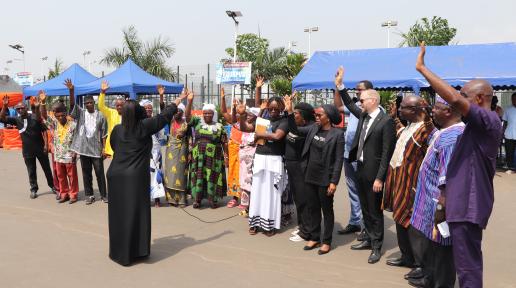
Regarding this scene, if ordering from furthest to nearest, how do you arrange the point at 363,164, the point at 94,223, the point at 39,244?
the point at 94,223 < the point at 39,244 < the point at 363,164

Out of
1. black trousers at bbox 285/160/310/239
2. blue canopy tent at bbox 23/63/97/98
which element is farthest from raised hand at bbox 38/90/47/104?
blue canopy tent at bbox 23/63/97/98

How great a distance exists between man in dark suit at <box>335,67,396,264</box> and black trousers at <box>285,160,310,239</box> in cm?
69

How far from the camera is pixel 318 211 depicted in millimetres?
5199

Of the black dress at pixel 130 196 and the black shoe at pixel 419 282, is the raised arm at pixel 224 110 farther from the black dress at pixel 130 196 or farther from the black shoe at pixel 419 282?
the black shoe at pixel 419 282

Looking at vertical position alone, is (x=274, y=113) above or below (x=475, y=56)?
below

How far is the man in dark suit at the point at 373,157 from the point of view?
450cm

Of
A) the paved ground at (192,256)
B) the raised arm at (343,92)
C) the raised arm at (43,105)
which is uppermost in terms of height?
the raised arm at (343,92)

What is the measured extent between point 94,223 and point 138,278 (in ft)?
7.38

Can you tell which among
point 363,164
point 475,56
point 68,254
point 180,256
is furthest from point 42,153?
point 475,56

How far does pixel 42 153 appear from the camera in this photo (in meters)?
8.05

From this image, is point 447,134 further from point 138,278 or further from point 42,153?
point 42,153

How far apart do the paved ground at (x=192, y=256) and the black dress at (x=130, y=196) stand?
189mm

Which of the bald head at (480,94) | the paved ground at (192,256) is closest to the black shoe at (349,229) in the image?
the paved ground at (192,256)

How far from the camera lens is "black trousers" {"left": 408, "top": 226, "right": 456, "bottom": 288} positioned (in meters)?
3.50
